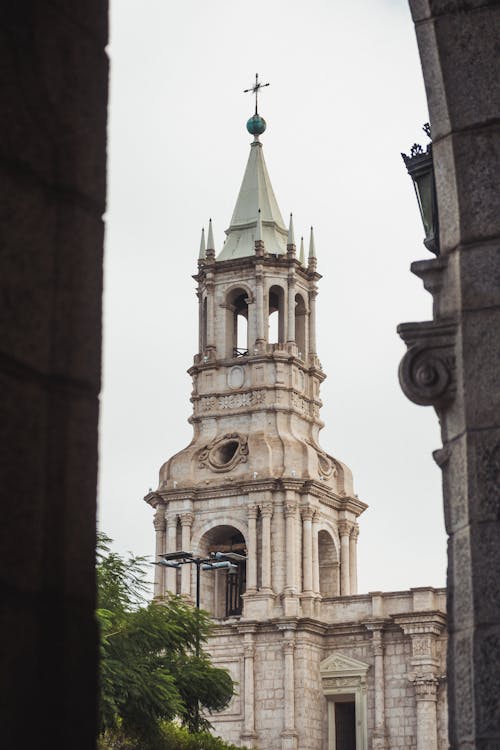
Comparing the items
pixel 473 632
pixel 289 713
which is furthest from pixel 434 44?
pixel 289 713

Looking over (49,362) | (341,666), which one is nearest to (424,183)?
(49,362)

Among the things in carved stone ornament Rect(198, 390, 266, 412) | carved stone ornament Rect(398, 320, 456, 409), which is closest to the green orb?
carved stone ornament Rect(198, 390, 266, 412)

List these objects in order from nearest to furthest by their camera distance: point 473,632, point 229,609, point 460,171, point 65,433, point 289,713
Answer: point 65,433
point 473,632
point 460,171
point 289,713
point 229,609

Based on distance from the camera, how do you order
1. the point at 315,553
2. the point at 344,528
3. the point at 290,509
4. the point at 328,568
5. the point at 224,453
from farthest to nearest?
the point at 328,568, the point at 344,528, the point at 224,453, the point at 315,553, the point at 290,509

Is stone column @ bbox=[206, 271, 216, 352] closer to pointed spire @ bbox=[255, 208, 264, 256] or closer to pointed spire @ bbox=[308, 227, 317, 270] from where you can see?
pointed spire @ bbox=[255, 208, 264, 256]

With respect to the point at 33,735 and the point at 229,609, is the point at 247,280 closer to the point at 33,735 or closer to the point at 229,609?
the point at 229,609

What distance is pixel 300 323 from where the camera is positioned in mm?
58750

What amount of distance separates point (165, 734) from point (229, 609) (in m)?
26.5

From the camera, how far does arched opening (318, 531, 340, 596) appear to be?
56.2m

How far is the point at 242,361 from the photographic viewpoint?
185 feet

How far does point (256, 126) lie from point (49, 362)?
59279 mm

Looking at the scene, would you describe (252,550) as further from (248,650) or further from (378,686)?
(378,686)

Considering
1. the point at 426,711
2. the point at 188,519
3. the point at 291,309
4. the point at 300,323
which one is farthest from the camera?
the point at 300,323

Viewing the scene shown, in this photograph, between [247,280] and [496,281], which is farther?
[247,280]
